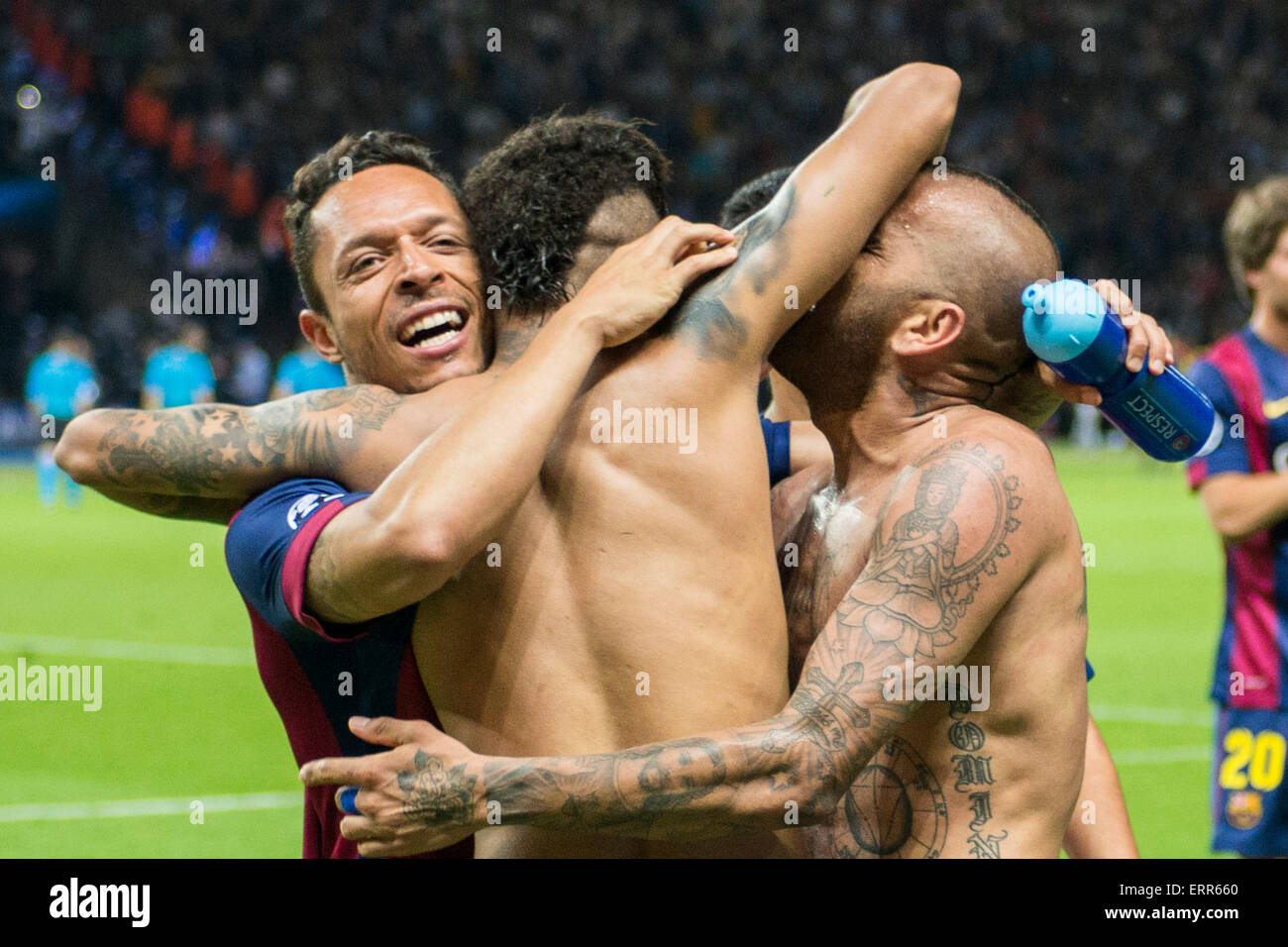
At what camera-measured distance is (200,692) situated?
30.8 ft

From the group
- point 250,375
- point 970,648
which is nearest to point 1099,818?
point 970,648

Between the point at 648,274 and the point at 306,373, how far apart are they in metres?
20.7

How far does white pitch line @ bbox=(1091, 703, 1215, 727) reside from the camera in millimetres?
8711


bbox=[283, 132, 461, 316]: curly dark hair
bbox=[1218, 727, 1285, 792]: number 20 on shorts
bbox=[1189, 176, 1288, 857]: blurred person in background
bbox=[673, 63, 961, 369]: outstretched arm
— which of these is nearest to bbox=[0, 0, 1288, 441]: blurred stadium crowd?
bbox=[1189, 176, 1288, 857]: blurred person in background

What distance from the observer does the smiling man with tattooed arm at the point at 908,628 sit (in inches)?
97.7

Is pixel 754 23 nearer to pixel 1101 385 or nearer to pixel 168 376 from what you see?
pixel 168 376

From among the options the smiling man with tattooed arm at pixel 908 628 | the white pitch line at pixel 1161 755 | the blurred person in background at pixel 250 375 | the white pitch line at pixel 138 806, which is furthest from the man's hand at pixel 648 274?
the blurred person in background at pixel 250 375

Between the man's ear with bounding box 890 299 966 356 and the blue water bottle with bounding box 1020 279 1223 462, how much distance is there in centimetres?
Answer: 13

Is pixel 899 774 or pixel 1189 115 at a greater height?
pixel 1189 115

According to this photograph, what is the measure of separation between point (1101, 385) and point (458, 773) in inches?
52.7

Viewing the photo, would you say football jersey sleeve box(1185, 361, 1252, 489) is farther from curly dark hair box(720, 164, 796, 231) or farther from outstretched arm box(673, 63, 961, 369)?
outstretched arm box(673, 63, 961, 369)

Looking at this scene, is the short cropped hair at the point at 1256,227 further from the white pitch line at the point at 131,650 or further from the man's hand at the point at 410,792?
the white pitch line at the point at 131,650

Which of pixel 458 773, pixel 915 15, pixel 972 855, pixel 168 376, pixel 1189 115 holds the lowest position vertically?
pixel 972 855

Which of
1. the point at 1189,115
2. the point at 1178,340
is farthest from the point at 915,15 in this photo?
the point at 1178,340
